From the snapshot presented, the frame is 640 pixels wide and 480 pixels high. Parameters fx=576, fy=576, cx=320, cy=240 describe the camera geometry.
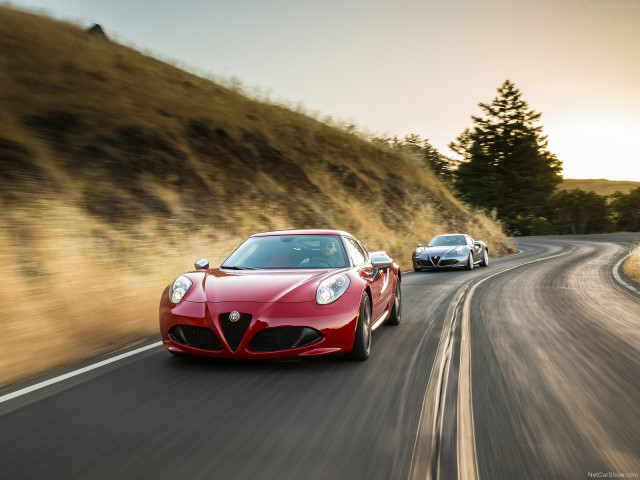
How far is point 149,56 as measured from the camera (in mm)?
25141

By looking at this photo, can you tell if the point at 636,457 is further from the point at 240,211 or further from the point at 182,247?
the point at 240,211

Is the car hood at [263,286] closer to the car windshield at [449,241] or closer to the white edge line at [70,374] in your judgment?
the white edge line at [70,374]

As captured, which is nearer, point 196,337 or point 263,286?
point 196,337

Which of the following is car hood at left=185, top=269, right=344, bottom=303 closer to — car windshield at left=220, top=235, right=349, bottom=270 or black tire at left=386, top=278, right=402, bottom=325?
car windshield at left=220, top=235, right=349, bottom=270

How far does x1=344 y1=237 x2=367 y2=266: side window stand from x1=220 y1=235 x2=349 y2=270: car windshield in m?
0.14

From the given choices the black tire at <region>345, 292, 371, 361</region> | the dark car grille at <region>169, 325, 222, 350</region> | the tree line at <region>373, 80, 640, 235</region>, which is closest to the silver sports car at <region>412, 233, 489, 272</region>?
the black tire at <region>345, 292, 371, 361</region>

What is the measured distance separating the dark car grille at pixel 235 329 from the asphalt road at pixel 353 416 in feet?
0.97

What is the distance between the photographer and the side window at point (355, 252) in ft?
21.7

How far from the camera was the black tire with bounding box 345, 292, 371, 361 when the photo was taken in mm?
5457

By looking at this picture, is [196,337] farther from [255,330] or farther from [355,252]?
[355,252]

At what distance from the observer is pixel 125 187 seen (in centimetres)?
1530

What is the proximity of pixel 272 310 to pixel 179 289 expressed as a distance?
1085 mm

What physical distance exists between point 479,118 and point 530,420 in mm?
70331

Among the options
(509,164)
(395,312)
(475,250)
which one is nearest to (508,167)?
(509,164)
